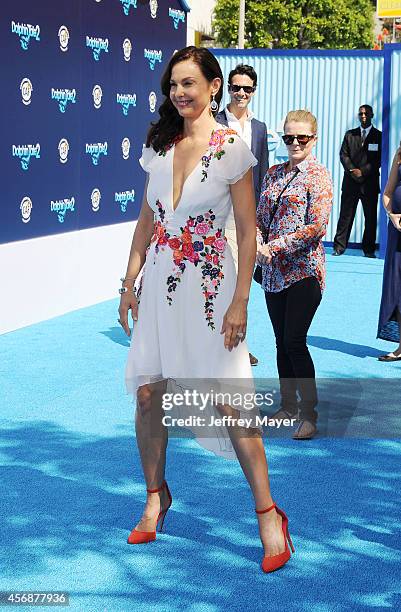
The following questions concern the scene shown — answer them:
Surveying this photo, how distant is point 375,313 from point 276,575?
296 inches

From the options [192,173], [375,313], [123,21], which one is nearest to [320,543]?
[192,173]

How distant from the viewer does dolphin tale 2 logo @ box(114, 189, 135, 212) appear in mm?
13520

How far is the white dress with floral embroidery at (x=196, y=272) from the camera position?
15.5 feet

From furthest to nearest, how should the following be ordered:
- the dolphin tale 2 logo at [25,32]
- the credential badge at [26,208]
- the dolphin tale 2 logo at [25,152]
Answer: the credential badge at [26,208]
the dolphin tale 2 logo at [25,152]
the dolphin tale 2 logo at [25,32]

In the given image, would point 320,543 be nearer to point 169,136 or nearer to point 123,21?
point 169,136

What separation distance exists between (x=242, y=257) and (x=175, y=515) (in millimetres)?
1390

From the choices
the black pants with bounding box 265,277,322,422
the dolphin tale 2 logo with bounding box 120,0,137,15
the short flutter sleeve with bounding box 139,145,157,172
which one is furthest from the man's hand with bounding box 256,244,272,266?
the dolphin tale 2 logo with bounding box 120,0,137,15

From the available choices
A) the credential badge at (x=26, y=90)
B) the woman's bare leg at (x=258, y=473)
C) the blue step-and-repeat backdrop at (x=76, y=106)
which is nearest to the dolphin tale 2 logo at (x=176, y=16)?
the blue step-and-repeat backdrop at (x=76, y=106)

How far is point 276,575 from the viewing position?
471cm

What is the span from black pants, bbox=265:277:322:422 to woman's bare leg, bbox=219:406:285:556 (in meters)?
1.98

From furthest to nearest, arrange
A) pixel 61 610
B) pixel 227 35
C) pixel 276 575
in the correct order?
pixel 227 35 → pixel 276 575 → pixel 61 610

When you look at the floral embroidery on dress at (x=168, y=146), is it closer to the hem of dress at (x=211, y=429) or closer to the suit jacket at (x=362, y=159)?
the hem of dress at (x=211, y=429)

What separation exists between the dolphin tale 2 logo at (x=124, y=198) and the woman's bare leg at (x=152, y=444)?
8602 millimetres

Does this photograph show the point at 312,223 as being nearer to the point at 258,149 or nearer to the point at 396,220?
the point at 258,149
